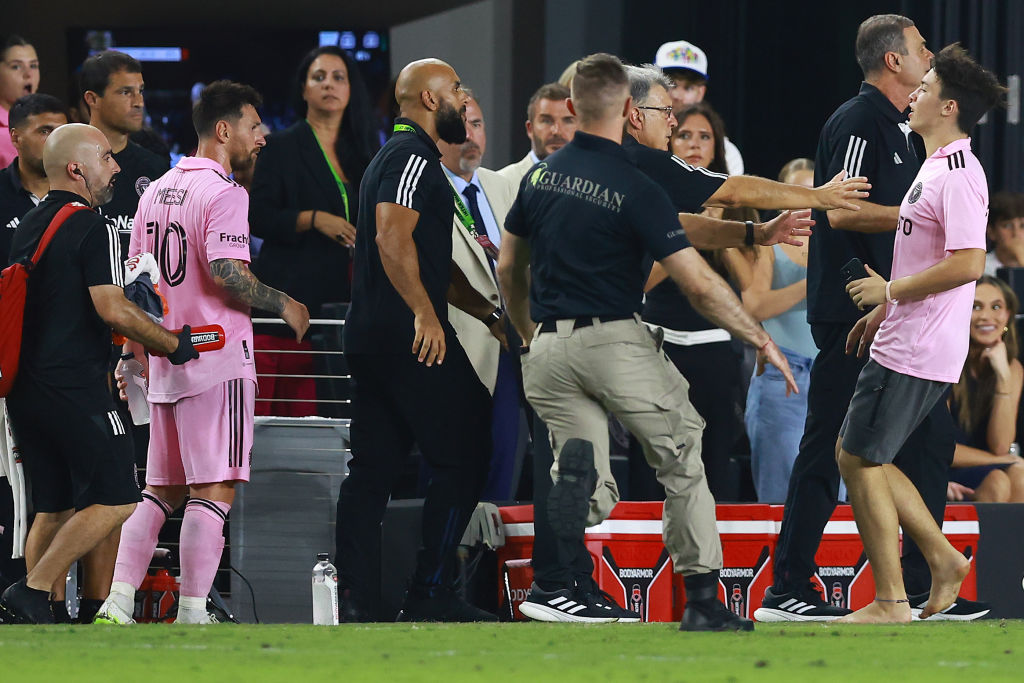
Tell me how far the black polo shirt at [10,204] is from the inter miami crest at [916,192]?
364 cm

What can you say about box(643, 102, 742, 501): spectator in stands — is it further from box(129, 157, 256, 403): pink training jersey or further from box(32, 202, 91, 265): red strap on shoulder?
box(32, 202, 91, 265): red strap on shoulder

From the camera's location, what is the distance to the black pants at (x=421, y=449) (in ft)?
20.2

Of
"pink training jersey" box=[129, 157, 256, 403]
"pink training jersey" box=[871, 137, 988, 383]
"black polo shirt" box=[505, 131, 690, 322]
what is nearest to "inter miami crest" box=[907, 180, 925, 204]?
"pink training jersey" box=[871, 137, 988, 383]

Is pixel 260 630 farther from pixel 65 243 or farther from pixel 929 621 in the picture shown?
pixel 929 621

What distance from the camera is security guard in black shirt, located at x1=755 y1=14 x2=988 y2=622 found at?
6062mm

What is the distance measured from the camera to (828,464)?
607 centimetres

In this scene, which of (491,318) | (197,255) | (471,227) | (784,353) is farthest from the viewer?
(784,353)

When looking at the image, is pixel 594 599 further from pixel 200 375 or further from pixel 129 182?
pixel 129 182

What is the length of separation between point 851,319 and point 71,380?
112 inches

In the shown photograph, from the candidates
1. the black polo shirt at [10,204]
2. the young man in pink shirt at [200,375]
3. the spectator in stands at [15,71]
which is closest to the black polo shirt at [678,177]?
the young man in pink shirt at [200,375]

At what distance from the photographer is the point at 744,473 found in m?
8.38

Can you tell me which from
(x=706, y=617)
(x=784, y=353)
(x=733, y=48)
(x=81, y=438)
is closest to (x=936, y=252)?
(x=706, y=617)

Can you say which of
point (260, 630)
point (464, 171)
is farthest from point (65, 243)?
point (464, 171)

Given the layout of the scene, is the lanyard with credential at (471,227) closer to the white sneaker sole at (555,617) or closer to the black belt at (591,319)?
the black belt at (591,319)
